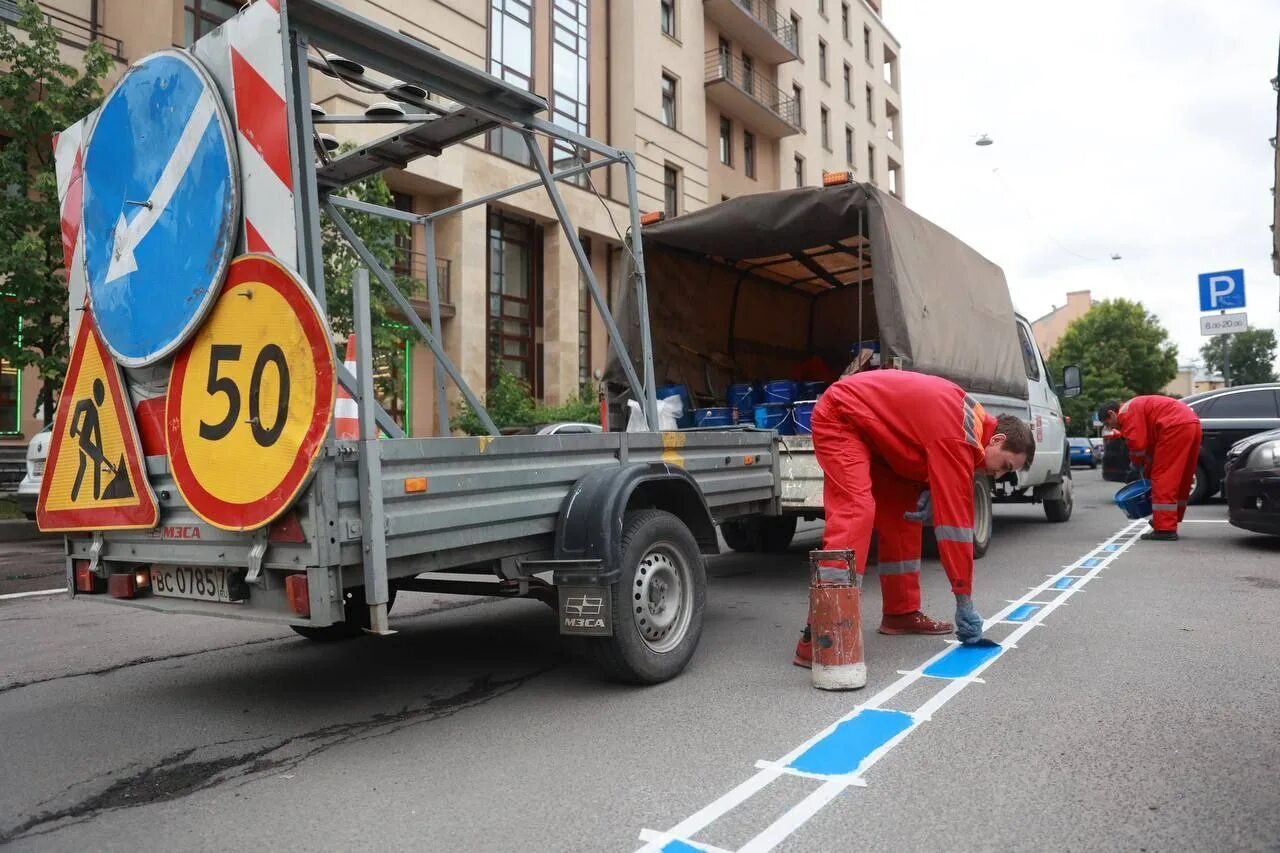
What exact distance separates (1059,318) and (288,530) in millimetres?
83159

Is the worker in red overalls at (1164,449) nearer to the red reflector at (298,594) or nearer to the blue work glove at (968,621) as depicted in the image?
the blue work glove at (968,621)

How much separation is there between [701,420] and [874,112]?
38.5 metres

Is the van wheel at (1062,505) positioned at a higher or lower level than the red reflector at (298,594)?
lower

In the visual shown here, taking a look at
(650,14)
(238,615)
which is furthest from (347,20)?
(650,14)

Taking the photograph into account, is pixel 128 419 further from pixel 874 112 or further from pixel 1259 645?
pixel 874 112

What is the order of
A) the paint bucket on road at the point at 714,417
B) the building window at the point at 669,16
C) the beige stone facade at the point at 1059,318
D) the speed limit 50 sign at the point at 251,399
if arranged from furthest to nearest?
the beige stone facade at the point at 1059,318 < the building window at the point at 669,16 < the paint bucket on road at the point at 714,417 < the speed limit 50 sign at the point at 251,399

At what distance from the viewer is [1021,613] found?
5895mm

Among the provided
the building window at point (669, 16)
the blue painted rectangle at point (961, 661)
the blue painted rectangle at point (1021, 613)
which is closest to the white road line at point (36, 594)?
the blue painted rectangle at point (961, 661)

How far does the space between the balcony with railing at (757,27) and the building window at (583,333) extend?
10271mm

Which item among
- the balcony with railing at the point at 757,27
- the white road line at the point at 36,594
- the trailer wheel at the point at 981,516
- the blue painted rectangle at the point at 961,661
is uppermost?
the balcony with railing at the point at 757,27

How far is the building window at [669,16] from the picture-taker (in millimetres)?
27922

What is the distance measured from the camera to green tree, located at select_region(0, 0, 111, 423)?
1225 cm

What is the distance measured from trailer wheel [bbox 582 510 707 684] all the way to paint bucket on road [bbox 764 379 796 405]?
3929 mm

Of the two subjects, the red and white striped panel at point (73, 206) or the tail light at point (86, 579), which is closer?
the tail light at point (86, 579)
